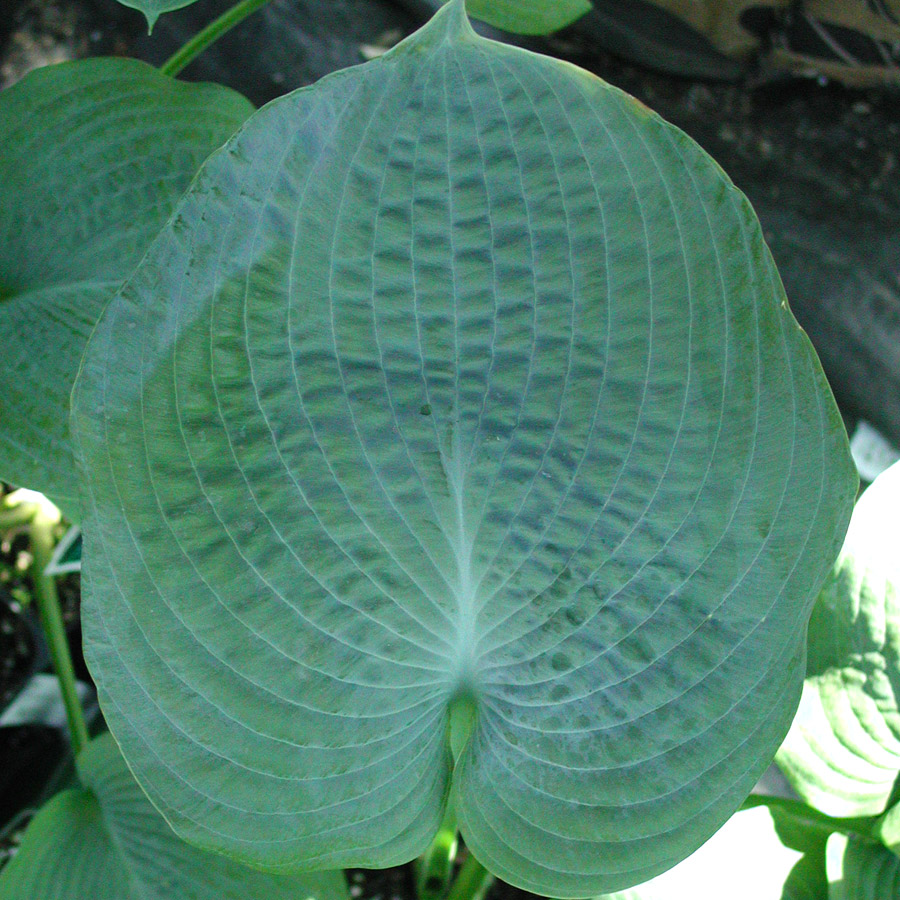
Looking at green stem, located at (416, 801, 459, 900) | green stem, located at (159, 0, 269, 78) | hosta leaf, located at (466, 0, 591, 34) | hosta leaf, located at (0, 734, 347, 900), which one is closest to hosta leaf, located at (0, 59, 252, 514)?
green stem, located at (159, 0, 269, 78)

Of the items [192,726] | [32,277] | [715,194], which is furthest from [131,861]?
[715,194]

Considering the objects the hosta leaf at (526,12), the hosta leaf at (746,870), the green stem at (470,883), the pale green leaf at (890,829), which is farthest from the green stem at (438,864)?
the hosta leaf at (526,12)

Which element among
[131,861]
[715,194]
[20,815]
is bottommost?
[20,815]

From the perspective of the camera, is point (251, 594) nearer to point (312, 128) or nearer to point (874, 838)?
point (312, 128)

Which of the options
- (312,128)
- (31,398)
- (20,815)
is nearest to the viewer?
(312,128)

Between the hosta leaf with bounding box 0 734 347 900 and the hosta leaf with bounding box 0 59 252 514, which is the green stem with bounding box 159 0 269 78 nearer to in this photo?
the hosta leaf with bounding box 0 59 252 514

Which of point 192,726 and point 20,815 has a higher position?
point 192,726

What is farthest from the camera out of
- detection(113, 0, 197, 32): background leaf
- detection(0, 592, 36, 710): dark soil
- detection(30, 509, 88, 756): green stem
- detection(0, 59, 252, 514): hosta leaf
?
detection(0, 592, 36, 710): dark soil

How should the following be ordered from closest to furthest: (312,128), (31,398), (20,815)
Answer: (312,128)
(31,398)
(20,815)
